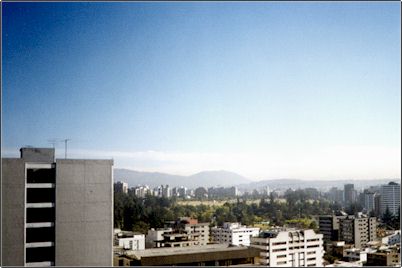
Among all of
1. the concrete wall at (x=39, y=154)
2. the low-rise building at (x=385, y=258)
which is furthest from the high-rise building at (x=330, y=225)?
the concrete wall at (x=39, y=154)

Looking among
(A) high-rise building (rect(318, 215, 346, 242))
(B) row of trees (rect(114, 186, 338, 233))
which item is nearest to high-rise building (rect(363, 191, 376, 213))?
(B) row of trees (rect(114, 186, 338, 233))

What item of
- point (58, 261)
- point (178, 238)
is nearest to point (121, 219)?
point (178, 238)

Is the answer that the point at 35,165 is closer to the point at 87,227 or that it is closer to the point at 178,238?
the point at 87,227

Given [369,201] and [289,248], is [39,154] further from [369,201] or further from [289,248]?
[369,201]

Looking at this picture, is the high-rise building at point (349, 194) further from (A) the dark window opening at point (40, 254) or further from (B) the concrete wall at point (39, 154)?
(A) the dark window opening at point (40, 254)

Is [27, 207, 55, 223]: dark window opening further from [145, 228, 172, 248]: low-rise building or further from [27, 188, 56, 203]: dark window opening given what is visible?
[145, 228, 172, 248]: low-rise building

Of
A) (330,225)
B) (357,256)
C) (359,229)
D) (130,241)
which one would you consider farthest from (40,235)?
(330,225)
